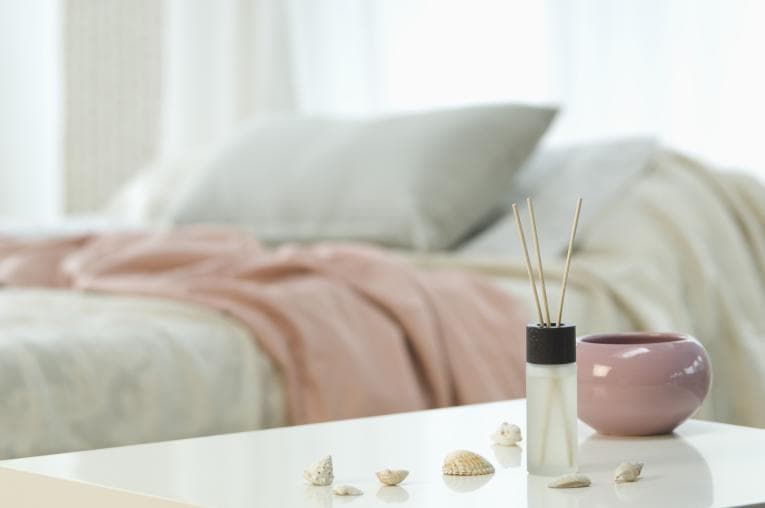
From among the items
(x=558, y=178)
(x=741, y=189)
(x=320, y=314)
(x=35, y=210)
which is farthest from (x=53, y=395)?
(x=35, y=210)

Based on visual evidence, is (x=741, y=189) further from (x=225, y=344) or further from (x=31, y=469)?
(x=31, y=469)

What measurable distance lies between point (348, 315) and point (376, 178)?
92 centimetres

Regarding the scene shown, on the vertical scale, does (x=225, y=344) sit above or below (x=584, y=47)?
below

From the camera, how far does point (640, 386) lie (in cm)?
115

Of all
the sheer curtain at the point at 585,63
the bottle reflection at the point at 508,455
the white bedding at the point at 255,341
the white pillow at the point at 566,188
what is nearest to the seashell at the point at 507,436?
the bottle reflection at the point at 508,455

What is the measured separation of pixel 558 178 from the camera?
9.80 ft

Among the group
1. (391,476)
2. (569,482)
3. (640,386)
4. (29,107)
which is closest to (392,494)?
(391,476)

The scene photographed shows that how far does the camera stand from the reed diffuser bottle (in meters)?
1.00

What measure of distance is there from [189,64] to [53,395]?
3252mm

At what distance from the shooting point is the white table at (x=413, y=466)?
93cm

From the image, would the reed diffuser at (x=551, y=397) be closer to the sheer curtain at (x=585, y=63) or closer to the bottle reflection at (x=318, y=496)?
the bottle reflection at (x=318, y=496)

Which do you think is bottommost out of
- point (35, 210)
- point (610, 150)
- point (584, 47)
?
point (35, 210)

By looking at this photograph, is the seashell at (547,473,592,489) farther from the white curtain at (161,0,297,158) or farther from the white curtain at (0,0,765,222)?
the white curtain at (161,0,297,158)

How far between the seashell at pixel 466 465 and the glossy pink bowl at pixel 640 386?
180mm
